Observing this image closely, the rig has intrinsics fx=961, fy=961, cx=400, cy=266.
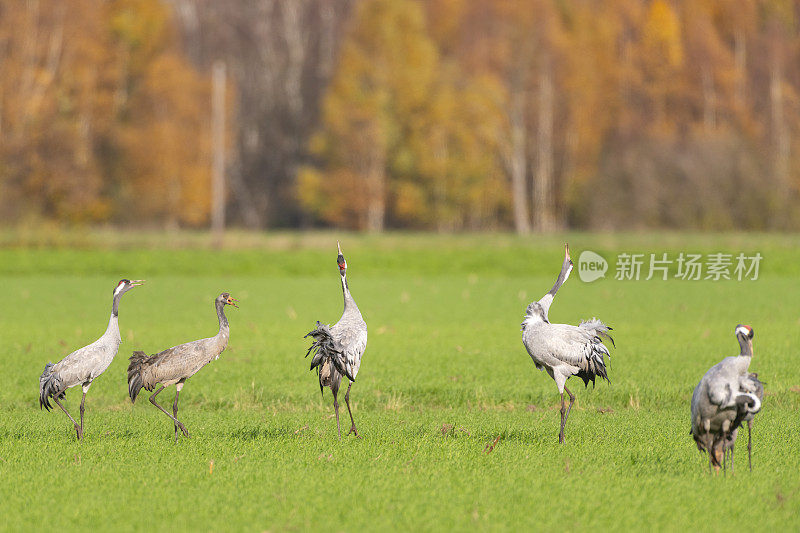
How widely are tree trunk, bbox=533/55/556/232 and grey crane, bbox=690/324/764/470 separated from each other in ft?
190

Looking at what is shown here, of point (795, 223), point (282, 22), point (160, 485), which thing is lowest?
point (160, 485)

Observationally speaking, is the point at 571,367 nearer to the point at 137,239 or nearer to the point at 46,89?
the point at 137,239

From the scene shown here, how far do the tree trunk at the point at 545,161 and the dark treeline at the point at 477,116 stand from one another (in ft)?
0.53

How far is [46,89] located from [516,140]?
29.7 m

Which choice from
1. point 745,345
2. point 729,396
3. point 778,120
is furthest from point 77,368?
Answer: point 778,120

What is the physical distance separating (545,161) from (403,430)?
56.8 m

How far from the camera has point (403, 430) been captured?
11.5 meters

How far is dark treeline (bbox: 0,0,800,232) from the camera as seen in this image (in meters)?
58.3

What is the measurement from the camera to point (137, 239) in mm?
49312

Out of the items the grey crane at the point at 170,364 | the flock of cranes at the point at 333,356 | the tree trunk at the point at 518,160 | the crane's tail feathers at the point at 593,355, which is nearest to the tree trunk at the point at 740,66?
the tree trunk at the point at 518,160

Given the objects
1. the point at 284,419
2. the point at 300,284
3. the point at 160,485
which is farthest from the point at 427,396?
the point at 300,284

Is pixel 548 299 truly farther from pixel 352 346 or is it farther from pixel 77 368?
pixel 77 368

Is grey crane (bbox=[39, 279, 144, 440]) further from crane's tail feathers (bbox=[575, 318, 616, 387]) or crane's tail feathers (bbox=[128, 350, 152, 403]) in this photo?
crane's tail feathers (bbox=[575, 318, 616, 387])
